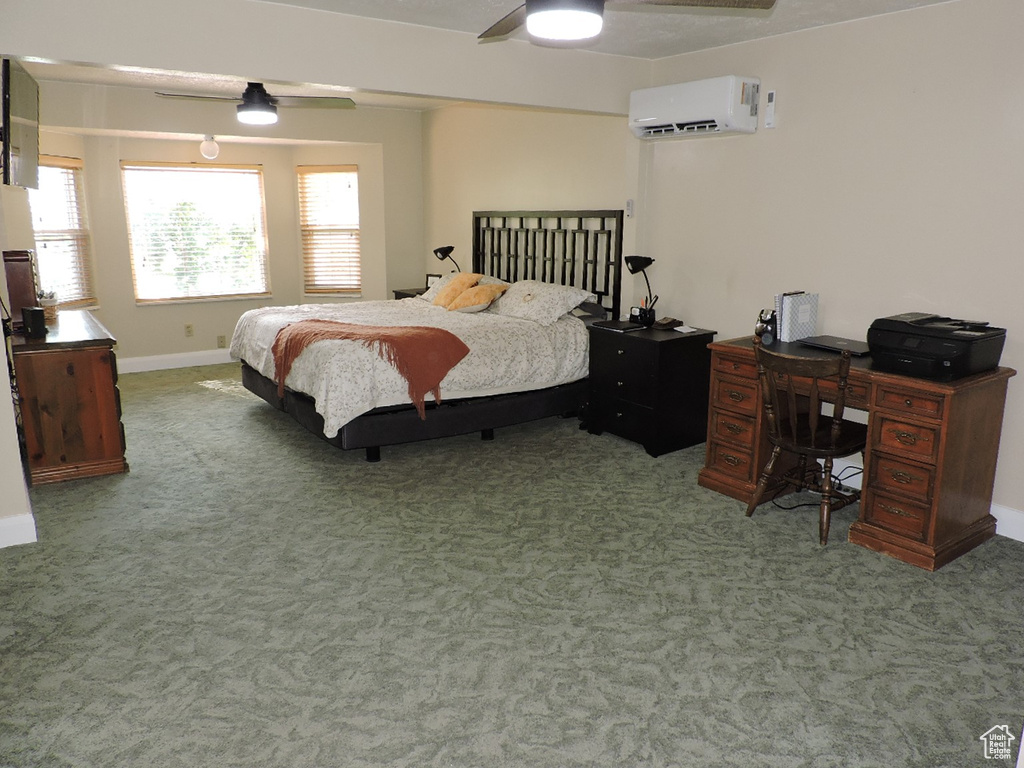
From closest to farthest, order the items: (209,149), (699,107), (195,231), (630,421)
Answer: (699,107) → (630,421) → (209,149) → (195,231)

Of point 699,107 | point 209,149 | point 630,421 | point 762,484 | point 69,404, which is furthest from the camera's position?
point 209,149

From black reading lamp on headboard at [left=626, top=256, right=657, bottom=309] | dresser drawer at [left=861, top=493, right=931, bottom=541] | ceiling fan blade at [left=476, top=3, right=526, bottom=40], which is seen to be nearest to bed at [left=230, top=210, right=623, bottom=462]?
black reading lamp on headboard at [left=626, top=256, right=657, bottom=309]

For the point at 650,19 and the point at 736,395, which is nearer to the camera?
the point at 650,19

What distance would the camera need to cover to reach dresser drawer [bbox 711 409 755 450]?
384cm

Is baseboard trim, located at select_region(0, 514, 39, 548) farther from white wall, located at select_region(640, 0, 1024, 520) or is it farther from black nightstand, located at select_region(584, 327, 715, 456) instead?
white wall, located at select_region(640, 0, 1024, 520)

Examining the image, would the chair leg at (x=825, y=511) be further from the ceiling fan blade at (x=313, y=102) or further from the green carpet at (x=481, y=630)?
the ceiling fan blade at (x=313, y=102)

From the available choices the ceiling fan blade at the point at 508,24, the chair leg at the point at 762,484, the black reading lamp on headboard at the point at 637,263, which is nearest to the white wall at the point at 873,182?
the black reading lamp on headboard at the point at 637,263

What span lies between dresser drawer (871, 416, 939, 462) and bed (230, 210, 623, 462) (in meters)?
2.16

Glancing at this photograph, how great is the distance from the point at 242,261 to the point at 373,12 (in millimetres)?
4239

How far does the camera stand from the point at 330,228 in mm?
7527

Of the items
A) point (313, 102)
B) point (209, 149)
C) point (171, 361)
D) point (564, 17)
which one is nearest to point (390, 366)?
point (313, 102)

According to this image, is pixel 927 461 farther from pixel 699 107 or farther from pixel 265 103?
pixel 265 103

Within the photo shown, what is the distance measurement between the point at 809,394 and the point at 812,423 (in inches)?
7.6

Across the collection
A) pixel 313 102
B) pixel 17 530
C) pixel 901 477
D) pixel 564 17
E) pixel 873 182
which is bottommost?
pixel 17 530
